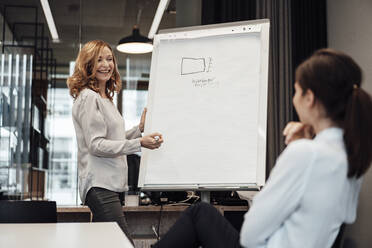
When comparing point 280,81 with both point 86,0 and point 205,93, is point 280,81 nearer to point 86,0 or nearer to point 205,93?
point 205,93

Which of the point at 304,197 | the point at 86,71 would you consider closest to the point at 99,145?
the point at 86,71

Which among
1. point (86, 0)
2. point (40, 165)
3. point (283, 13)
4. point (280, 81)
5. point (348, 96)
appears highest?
point (86, 0)

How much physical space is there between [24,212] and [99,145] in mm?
462

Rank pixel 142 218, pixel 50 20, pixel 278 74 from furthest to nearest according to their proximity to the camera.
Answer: pixel 50 20
pixel 278 74
pixel 142 218

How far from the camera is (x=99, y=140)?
2.32 meters

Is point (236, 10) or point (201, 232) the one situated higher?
point (236, 10)

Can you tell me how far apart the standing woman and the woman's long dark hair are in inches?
44.3

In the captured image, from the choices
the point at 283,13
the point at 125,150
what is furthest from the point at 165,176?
the point at 283,13

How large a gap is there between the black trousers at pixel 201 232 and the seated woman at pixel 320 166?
31cm

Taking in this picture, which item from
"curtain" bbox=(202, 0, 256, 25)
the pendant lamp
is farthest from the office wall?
the pendant lamp

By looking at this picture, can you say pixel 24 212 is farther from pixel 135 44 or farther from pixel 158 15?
pixel 158 15

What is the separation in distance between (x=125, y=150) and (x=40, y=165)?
10.6 feet

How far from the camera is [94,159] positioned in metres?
2.38

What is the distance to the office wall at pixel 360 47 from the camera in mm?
3303
